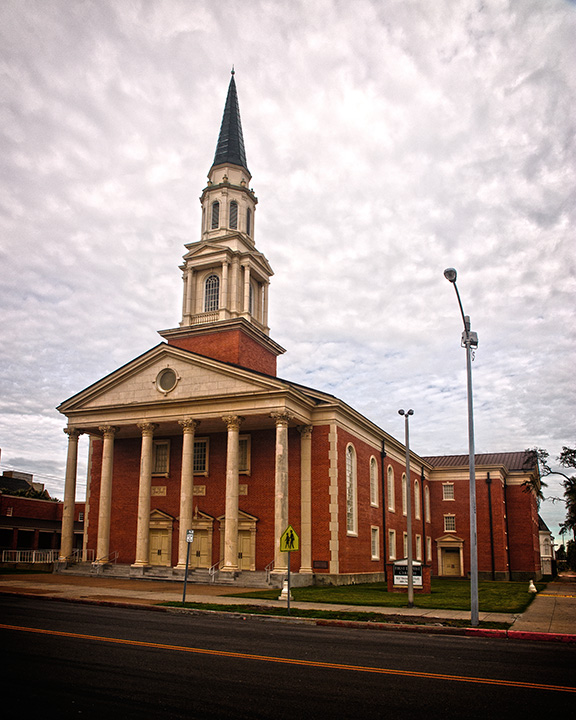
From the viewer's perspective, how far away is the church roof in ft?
155

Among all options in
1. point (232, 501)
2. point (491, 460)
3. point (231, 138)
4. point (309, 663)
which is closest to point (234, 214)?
point (231, 138)

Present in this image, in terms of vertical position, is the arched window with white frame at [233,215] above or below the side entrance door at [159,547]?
above

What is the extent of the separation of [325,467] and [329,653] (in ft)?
76.3

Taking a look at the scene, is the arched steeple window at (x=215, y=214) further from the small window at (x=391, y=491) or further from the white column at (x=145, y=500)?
the small window at (x=391, y=491)

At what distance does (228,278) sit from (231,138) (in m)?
12.3

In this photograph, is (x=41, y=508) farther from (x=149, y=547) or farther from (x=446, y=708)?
(x=446, y=708)

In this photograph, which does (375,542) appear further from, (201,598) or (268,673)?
(268,673)

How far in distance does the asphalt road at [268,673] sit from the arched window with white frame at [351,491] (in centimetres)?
2178

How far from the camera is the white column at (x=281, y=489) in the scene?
3164cm

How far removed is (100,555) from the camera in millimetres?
36656

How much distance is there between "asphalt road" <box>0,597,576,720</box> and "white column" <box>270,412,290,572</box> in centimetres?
1634

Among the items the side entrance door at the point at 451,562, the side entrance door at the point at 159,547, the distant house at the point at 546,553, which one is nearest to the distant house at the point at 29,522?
the side entrance door at the point at 159,547

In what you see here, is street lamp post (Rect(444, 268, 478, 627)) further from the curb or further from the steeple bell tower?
the steeple bell tower

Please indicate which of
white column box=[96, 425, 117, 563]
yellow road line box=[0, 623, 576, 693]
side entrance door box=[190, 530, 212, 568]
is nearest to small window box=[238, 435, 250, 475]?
side entrance door box=[190, 530, 212, 568]
